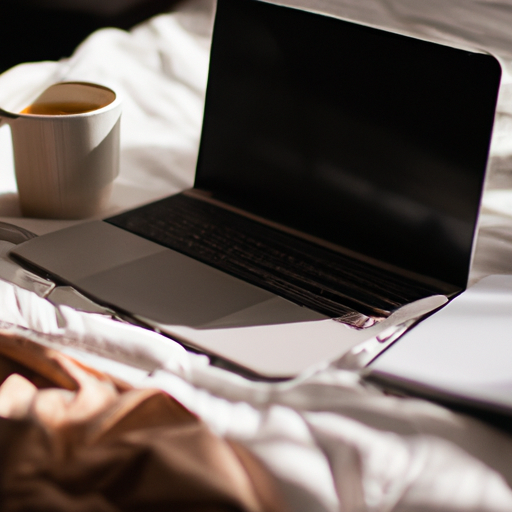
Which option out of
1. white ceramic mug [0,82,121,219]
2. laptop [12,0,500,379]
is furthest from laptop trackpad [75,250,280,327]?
white ceramic mug [0,82,121,219]

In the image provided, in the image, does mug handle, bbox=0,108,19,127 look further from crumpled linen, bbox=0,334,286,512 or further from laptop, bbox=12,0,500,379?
crumpled linen, bbox=0,334,286,512

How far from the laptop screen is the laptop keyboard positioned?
30 mm

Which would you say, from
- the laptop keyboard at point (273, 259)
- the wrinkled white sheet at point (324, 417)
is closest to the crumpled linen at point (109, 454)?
the wrinkled white sheet at point (324, 417)

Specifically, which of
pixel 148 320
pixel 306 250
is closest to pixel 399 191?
pixel 306 250

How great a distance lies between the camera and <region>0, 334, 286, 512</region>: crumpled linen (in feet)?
0.89

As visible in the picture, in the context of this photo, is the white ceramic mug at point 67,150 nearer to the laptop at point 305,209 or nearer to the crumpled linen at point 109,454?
the laptop at point 305,209

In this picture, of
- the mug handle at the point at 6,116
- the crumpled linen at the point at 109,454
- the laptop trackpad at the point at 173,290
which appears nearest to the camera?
the crumpled linen at the point at 109,454

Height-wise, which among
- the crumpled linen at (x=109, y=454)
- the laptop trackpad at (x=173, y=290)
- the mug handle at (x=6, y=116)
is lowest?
the laptop trackpad at (x=173, y=290)

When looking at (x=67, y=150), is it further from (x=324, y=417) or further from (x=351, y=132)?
(x=324, y=417)

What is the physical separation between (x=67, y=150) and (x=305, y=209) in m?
0.23

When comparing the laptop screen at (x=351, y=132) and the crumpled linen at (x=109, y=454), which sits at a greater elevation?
the laptop screen at (x=351, y=132)

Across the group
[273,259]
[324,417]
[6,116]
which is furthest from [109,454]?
[6,116]

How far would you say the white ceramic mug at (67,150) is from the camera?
55cm

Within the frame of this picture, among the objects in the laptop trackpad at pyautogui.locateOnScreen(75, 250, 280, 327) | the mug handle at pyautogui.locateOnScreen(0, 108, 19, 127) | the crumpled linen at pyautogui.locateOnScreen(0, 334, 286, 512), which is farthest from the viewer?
the mug handle at pyautogui.locateOnScreen(0, 108, 19, 127)
